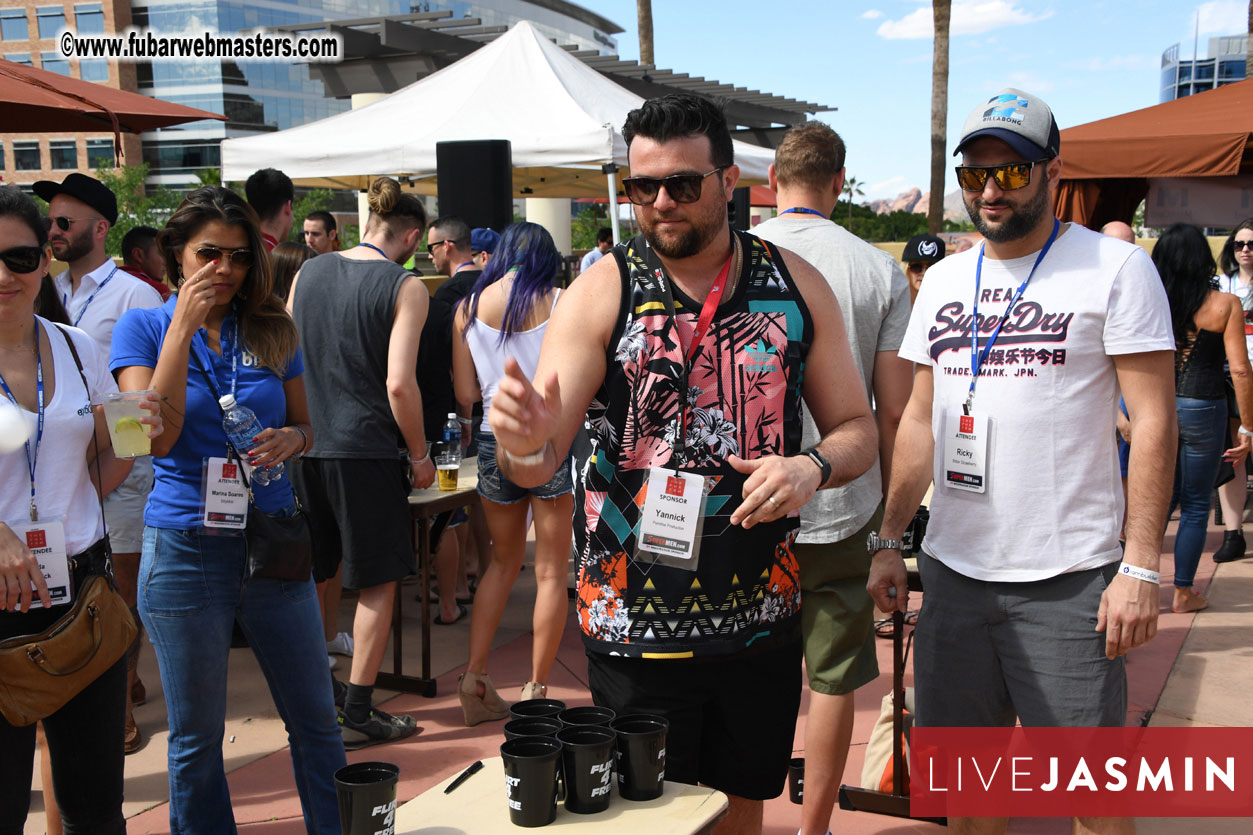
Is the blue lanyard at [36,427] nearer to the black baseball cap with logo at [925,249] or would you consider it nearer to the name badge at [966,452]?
the name badge at [966,452]

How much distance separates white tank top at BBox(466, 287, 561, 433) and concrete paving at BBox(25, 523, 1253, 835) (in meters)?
1.30

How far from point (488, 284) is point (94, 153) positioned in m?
73.8

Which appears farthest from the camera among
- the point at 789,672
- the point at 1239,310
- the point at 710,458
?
the point at 1239,310

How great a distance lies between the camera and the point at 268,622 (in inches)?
111

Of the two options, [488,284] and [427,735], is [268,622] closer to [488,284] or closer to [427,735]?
[427,735]

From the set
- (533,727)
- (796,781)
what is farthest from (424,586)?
(533,727)

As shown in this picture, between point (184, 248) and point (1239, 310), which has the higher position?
point (184, 248)

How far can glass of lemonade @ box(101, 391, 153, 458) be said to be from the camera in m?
2.53

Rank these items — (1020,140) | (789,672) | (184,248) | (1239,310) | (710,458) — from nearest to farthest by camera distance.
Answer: (710,458) → (789,672) → (1020,140) → (184,248) → (1239,310)

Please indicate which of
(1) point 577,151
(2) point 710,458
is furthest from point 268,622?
(1) point 577,151

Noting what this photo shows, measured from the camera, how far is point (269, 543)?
2.76 meters

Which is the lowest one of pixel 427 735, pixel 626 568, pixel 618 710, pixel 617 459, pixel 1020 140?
pixel 427 735

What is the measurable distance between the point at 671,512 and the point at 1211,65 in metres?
139

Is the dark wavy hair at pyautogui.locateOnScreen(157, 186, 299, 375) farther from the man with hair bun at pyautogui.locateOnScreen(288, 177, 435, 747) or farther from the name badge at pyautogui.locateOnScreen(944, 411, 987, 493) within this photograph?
the name badge at pyautogui.locateOnScreen(944, 411, 987, 493)
